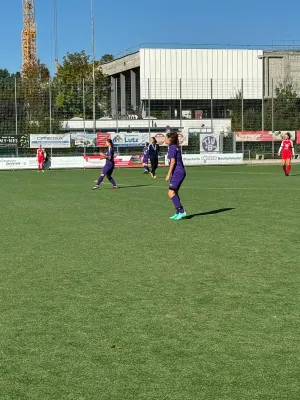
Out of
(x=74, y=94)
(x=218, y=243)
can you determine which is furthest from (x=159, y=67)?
(x=218, y=243)

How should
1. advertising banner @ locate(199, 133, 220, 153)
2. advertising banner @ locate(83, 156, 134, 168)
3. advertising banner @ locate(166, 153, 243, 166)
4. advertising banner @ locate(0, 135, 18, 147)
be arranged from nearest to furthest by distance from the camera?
1. advertising banner @ locate(0, 135, 18, 147)
2. advertising banner @ locate(83, 156, 134, 168)
3. advertising banner @ locate(166, 153, 243, 166)
4. advertising banner @ locate(199, 133, 220, 153)

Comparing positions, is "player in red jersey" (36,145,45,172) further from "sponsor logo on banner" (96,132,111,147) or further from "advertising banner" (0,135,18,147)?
"sponsor logo on banner" (96,132,111,147)

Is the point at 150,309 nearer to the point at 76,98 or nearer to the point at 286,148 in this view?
the point at 286,148

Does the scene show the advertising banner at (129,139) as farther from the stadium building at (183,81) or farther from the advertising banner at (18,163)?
the advertising banner at (18,163)

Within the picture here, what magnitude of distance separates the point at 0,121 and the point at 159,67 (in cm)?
3276

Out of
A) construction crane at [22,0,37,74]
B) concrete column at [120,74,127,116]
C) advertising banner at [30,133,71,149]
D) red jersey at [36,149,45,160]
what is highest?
construction crane at [22,0,37,74]

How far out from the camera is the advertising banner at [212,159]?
46.5m

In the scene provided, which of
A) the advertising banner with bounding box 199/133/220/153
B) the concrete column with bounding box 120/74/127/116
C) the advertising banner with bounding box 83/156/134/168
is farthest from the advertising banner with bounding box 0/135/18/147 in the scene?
the concrete column with bounding box 120/74/127/116

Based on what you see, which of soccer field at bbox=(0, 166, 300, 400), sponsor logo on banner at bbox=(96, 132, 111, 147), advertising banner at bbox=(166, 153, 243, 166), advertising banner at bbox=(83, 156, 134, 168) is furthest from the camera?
advertising banner at bbox=(166, 153, 243, 166)

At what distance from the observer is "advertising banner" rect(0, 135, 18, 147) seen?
4434cm

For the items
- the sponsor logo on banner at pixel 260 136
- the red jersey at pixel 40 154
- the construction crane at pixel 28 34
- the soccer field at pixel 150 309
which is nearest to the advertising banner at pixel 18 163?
the red jersey at pixel 40 154

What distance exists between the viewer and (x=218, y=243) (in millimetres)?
10898

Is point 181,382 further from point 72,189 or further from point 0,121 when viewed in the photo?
point 0,121

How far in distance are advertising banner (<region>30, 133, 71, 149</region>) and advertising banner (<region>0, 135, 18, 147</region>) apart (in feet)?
3.34
